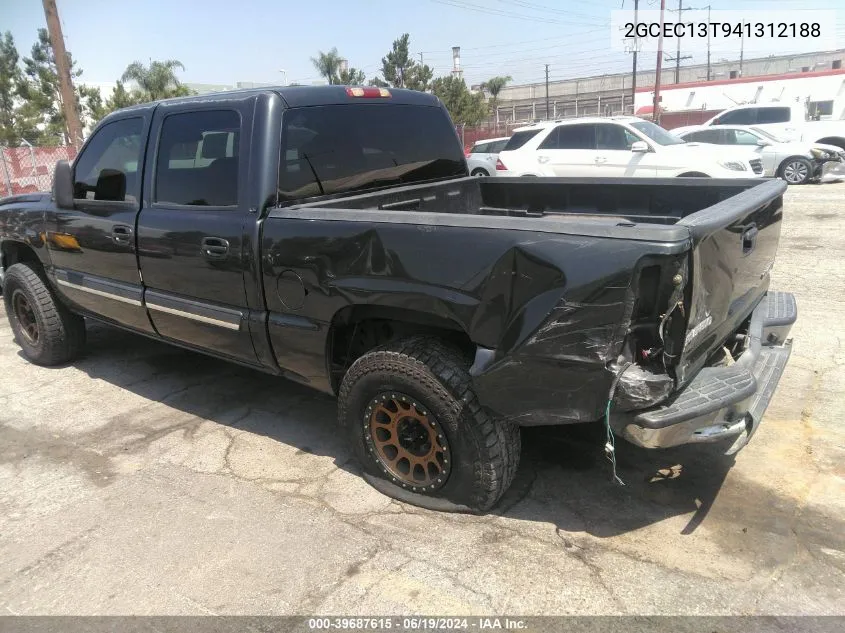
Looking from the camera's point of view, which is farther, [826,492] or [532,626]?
[826,492]

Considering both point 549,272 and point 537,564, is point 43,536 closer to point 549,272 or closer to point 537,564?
point 537,564

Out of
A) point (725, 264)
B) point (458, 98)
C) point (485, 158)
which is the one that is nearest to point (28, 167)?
point (485, 158)

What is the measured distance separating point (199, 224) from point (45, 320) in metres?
2.37

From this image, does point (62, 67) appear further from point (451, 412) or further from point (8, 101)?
point (8, 101)

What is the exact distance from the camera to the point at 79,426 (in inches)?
166

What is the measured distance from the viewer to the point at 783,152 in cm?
1466

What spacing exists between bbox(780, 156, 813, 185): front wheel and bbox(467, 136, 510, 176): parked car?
21.2 feet

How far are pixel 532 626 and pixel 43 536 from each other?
2296 mm

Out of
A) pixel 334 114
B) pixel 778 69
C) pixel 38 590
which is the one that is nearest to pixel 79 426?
pixel 38 590

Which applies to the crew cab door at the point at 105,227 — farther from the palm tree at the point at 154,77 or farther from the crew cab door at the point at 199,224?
the palm tree at the point at 154,77

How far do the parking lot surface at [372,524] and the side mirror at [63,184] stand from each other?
1.45 metres

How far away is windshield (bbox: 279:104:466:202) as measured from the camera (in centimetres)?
342

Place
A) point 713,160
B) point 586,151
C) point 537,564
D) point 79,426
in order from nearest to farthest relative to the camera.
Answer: point 537,564
point 79,426
point 713,160
point 586,151

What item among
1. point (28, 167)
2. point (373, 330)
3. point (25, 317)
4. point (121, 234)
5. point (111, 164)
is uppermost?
point (111, 164)
